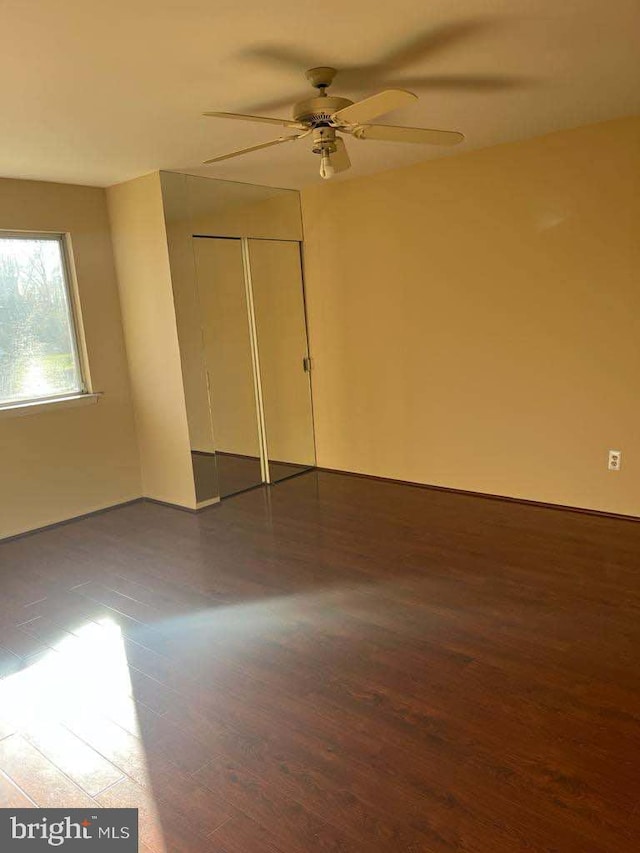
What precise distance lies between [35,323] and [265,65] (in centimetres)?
266

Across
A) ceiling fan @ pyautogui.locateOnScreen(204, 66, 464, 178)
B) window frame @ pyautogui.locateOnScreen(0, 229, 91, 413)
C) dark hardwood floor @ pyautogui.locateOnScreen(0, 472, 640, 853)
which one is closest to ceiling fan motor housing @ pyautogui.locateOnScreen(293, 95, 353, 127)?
ceiling fan @ pyautogui.locateOnScreen(204, 66, 464, 178)

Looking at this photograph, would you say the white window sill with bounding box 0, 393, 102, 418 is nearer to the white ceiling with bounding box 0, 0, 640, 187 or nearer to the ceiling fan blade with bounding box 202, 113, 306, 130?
the white ceiling with bounding box 0, 0, 640, 187

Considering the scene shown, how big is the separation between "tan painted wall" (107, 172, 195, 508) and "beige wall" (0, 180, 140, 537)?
0.33 feet

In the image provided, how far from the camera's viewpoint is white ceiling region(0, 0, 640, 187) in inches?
78.3

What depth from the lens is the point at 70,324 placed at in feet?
14.6

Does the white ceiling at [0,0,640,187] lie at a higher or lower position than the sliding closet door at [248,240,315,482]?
higher

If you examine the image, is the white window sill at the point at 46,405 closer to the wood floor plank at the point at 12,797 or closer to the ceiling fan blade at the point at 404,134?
the wood floor plank at the point at 12,797

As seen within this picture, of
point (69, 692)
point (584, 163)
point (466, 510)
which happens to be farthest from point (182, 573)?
point (584, 163)

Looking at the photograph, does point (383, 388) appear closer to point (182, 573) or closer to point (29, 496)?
point (182, 573)

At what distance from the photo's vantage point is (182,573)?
3.49 meters

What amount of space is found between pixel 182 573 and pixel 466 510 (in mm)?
1946
